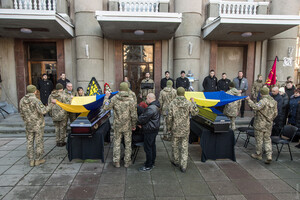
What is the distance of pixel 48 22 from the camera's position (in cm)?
782

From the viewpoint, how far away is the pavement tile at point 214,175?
4.24 meters

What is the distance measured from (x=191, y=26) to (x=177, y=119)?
6836 millimetres

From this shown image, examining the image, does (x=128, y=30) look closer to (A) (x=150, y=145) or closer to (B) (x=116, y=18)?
(B) (x=116, y=18)

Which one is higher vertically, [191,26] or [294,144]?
[191,26]

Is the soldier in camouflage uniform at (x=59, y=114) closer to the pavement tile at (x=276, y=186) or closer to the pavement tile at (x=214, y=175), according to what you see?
the pavement tile at (x=214, y=175)

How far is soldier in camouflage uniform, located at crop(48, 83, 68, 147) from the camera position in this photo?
5.84 m

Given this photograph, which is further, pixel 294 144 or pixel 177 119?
pixel 294 144

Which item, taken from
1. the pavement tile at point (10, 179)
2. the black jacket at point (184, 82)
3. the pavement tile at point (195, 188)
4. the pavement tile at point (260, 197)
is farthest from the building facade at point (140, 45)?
the pavement tile at point (260, 197)

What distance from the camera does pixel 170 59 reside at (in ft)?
33.9

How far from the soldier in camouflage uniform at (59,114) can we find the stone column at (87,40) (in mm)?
3887

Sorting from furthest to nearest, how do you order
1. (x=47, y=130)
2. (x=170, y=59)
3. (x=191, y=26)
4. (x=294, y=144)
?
(x=170, y=59) → (x=191, y=26) → (x=47, y=130) → (x=294, y=144)

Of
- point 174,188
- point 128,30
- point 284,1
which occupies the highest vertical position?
point 284,1

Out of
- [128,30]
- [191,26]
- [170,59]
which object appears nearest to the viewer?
[128,30]

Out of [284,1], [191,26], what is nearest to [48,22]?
[191,26]
